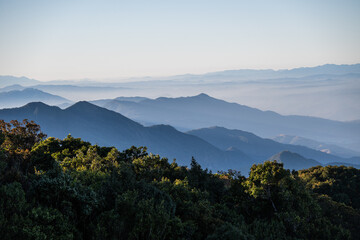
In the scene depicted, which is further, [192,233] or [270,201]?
[270,201]

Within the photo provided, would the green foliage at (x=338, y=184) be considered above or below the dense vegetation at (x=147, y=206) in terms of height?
below

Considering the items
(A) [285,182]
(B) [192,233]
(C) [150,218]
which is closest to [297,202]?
(A) [285,182]

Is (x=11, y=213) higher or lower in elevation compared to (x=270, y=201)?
higher

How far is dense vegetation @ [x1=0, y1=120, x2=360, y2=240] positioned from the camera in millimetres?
19188

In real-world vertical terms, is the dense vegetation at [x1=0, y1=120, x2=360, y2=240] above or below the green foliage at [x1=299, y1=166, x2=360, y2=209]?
above

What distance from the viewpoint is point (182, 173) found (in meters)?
50.4

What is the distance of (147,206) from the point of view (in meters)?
22.4

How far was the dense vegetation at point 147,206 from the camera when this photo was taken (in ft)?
63.0

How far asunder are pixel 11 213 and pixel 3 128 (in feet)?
138

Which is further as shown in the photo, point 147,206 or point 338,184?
point 338,184

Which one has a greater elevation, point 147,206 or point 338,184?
point 147,206

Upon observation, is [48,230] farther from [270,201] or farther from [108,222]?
[270,201]

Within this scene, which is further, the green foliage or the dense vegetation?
the green foliage

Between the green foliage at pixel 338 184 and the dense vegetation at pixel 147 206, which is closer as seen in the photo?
the dense vegetation at pixel 147 206
